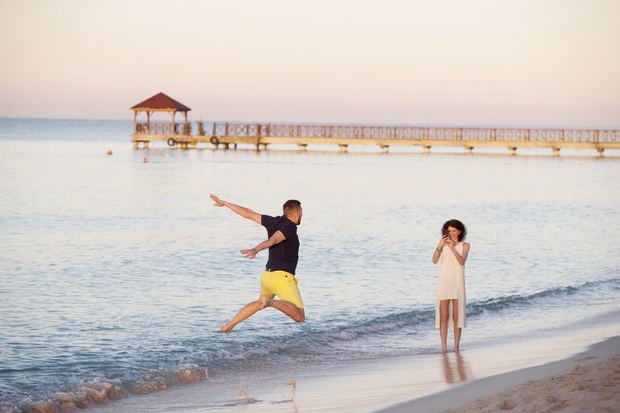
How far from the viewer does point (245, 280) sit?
14625 millimetres

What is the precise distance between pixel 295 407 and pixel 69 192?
92.6 ft

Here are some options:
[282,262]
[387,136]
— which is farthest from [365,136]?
[282,262]

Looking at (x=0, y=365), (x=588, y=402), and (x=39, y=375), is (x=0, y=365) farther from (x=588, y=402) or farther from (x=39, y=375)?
(x=588, y=402)

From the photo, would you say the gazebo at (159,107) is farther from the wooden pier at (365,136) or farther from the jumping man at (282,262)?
the jumping man at (282,262)

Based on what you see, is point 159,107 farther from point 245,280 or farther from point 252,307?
point 252,307

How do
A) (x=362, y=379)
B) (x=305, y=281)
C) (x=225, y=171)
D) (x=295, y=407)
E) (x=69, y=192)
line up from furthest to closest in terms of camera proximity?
(x=225, y=171), (x=69, y=192), (x=305, y=281), (x=362, y=379), (x=295, y=407)

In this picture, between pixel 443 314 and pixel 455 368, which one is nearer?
pixel 455 368

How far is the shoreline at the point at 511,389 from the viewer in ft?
19.2

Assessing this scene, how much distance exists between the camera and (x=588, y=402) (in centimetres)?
545

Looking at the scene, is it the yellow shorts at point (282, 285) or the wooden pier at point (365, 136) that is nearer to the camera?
the yellow shorts at point (282, 285)

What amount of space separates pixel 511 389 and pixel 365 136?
68.7 metres

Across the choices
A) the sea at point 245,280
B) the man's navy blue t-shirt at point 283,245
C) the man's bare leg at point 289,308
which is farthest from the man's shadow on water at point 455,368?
the man's navy blue t-shirt at point 283,245

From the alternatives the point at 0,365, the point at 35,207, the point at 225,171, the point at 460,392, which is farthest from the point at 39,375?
the point at 225,171

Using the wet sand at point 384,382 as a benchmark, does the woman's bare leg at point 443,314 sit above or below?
above
